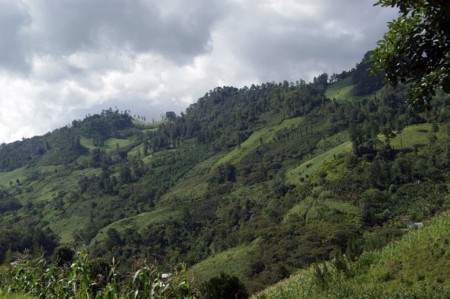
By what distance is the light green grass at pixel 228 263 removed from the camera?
330ft

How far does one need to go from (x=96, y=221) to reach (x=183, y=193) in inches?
1600

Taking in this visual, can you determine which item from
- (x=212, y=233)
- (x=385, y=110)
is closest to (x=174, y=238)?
(x=212, y=233)

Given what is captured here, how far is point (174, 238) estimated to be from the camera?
484 feet

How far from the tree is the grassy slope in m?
12.3

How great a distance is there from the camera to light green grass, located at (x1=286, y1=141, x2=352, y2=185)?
15150 centimetres

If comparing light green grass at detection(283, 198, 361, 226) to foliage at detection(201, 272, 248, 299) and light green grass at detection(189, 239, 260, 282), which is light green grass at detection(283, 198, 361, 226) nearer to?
light green grass at detection(189, 239, 260, 282)

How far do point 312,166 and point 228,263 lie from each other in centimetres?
6412

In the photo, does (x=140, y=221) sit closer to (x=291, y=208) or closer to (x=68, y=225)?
(x=68, y=225)

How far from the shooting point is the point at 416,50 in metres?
9.45

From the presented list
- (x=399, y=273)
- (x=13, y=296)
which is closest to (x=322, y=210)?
(x=399, y=273)

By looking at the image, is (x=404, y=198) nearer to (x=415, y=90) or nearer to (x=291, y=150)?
(x=291, y=150)

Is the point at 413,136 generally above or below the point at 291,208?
above

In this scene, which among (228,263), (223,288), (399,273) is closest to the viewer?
(399,273)

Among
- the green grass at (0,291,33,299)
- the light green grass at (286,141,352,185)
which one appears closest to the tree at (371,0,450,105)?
the green grass at (0,291,33,299)
